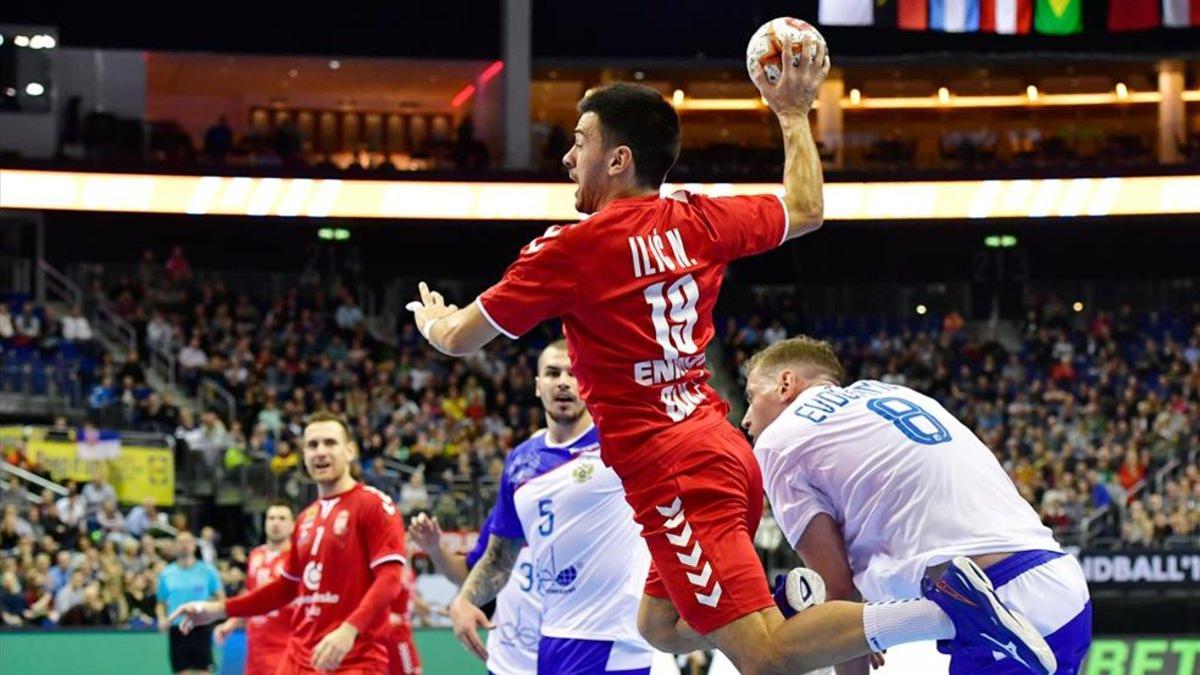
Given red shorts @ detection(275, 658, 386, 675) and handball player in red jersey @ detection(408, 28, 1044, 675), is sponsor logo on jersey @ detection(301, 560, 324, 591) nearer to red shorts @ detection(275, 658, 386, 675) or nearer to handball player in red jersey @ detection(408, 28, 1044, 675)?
red shorts @ detection(275, 658, 386, 675)

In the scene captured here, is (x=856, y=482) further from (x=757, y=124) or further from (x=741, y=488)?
(x=757, y=124)

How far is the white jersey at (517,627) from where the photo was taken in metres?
9.43

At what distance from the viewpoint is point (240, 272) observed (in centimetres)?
3672

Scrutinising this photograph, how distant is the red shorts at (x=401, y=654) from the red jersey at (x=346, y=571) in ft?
2.83

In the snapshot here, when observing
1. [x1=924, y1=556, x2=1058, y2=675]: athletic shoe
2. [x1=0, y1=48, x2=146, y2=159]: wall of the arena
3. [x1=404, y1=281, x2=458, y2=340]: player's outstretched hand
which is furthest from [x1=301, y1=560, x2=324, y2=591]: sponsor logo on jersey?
[x1=0, y1=48, x2=146, y2=159]: wall of the arena

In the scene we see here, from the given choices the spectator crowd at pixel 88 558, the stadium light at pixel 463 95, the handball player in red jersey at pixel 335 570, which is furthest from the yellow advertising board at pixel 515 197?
the handball player in red jersey at pixel 335 570

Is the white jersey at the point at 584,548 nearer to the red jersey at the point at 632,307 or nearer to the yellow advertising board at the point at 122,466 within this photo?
the red jersey at the point at 632,307

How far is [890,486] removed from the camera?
6.04m

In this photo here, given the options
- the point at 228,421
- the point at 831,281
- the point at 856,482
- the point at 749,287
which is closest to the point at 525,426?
the point at 228,421

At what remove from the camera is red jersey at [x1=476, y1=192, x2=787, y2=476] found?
5.85m

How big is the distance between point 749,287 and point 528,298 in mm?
32331

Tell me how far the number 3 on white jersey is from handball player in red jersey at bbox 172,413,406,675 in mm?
3961

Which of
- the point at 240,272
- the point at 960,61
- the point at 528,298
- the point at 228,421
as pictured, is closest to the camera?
the point at 528,298

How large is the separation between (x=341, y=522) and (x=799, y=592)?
14.7 ft
